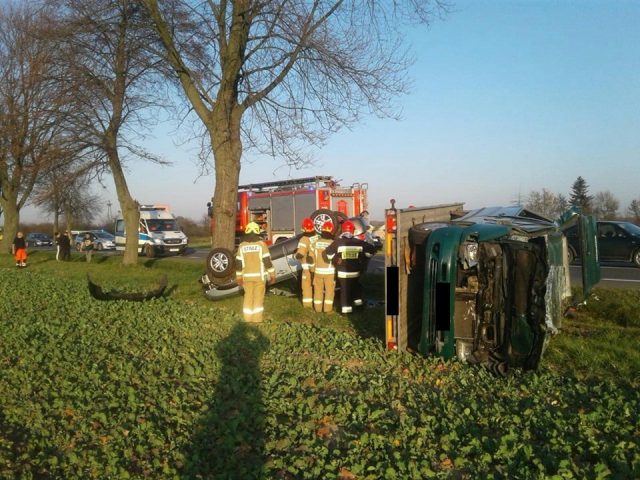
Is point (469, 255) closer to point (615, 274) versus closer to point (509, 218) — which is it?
point (509, 218)

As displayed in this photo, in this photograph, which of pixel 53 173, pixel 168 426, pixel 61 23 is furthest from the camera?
pixel 53 173

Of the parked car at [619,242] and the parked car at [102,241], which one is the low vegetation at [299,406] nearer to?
the parked car at [619,242]

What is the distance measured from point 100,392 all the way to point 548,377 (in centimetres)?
458

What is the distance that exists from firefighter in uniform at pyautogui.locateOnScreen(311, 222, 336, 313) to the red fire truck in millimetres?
11294

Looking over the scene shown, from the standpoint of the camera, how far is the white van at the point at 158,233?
32.6 m

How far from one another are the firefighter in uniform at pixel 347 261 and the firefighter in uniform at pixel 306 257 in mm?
617

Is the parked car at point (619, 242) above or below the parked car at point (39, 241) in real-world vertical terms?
below

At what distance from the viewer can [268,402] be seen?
5.82m

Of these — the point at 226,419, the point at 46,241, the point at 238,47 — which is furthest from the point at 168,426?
the point at 46,241

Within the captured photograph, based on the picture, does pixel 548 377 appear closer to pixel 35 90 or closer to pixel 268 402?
pixel 268 402

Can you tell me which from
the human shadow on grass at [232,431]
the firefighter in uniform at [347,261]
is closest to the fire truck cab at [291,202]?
the firefighter in uniform at [347,261]

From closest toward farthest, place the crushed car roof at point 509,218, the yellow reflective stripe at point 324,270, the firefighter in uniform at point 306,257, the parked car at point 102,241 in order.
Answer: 1. the crushed car roof at point 509,218
2. the yellow reflective stripe at point 324,270
3. the firefighter in uniform at point 306,257
4. the parked car at point 102,241

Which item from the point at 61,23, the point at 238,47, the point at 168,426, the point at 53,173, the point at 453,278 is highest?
the point at 61,23

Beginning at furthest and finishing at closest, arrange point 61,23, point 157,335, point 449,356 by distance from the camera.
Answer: point 61,23 → point 157,335 → point 449,356
